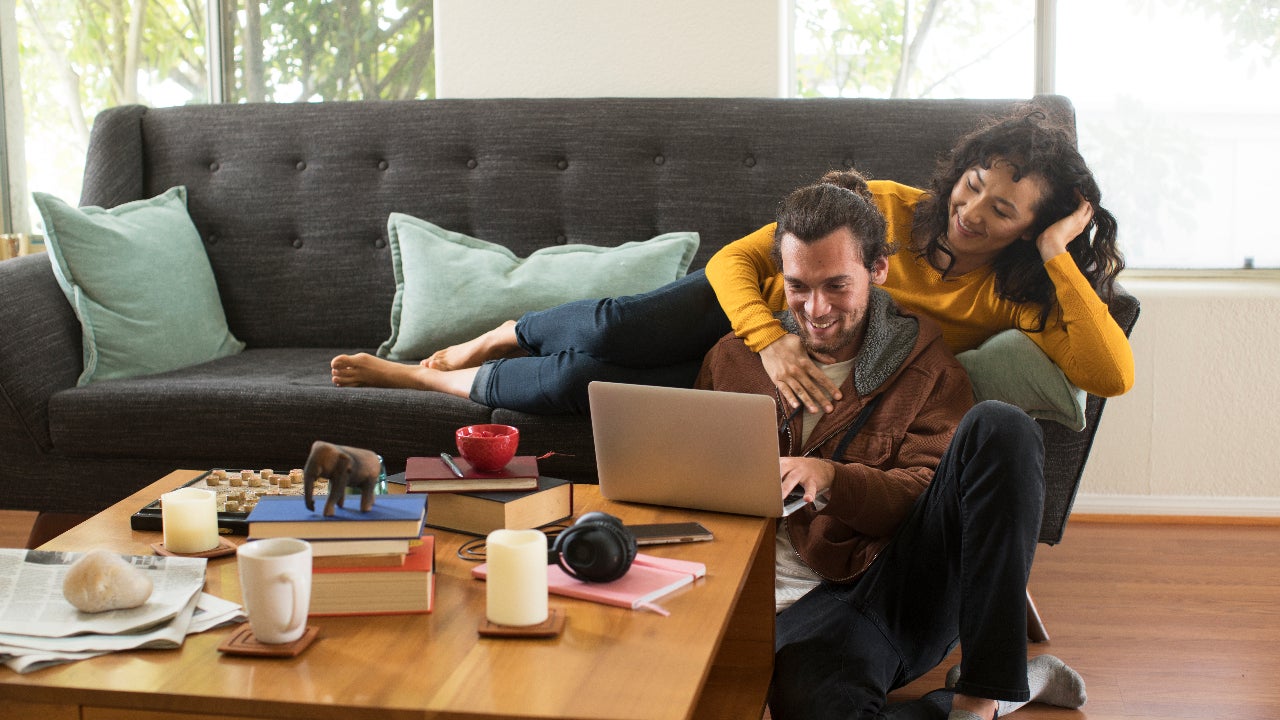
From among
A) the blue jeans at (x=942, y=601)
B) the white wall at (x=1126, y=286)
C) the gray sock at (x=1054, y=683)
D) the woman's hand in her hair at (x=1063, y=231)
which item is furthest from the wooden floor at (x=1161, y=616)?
the woman's hand in her hair at (x=1063, y=231)

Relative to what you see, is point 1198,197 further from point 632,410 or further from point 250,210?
point 250,210

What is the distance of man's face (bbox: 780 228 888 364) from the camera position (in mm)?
1791

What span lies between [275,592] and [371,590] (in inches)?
5.4

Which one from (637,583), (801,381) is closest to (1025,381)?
(801,381)

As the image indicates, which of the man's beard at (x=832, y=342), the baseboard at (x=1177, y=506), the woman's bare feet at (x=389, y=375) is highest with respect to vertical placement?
the man's beard at (x=832, y=342)

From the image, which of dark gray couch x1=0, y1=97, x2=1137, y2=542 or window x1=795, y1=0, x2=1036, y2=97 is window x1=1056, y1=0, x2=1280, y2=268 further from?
dark gray couch x1=0, y1=97, x2=1137, y2=542

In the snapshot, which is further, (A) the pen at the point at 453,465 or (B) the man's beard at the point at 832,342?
(B) the man's beard at the point at 832,342

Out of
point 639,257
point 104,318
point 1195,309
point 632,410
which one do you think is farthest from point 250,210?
point 1195,309

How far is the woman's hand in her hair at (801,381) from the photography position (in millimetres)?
1821

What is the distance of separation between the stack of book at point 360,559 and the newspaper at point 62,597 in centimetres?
11

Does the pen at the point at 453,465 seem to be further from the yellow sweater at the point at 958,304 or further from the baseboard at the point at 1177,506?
the baseboard at the point at 1177,506

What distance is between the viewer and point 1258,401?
2.97 m

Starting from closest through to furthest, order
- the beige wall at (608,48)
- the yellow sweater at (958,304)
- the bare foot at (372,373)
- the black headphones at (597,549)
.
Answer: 1. the black headphones at (597,549)
2. the yellow sweater at (958,304)
3. the bare foot at (372,373)
4. the beige wall at (608,48)

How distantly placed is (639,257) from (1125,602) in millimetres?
1245
